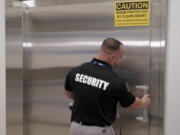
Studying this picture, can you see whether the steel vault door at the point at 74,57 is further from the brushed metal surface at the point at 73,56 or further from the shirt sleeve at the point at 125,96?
the shirt sleeve at the point at 125,96

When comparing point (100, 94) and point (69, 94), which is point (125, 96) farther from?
point (69, 94)

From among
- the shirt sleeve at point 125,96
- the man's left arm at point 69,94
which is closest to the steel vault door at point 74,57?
the man's left arm at point 69,94

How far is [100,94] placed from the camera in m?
1.37

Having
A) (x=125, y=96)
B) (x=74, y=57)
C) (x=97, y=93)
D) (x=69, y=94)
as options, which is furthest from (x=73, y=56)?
(x=125, y=96)

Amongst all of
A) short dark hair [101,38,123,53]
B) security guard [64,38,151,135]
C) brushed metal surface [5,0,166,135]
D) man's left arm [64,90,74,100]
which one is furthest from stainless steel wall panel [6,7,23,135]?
short dark hair [101,38,123,53]

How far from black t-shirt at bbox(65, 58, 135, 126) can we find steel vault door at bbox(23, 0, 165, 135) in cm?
22

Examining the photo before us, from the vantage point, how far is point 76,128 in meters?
1.49

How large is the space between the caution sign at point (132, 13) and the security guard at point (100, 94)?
0.61ft

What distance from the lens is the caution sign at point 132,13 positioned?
60.1 inches

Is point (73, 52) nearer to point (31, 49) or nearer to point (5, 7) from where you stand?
point (31, 49)

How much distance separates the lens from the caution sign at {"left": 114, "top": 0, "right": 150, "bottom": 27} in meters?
1.53

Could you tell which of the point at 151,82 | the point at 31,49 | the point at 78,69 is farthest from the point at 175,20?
the point at 31,49

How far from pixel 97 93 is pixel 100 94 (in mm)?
20

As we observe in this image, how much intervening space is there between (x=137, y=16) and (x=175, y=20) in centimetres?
26
